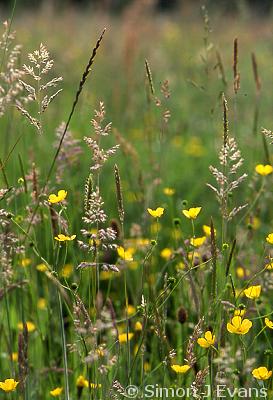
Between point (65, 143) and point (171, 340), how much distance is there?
0.65 meters

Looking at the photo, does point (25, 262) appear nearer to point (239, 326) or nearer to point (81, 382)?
point (81, 382)

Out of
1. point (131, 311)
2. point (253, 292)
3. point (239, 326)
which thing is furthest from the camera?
point (131, 311)

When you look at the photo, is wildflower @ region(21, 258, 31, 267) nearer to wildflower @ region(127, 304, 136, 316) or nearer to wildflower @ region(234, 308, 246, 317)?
wildflower @ region(127, 304, 136, 316)

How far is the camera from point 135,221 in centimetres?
299

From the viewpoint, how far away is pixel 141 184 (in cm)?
196

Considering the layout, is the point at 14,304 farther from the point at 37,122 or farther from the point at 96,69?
the point at 96,69

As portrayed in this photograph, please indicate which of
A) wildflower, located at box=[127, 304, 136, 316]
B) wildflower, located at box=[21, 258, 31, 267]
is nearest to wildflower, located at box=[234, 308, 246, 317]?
wildflower, located at box=[21, 258, 31, 267]

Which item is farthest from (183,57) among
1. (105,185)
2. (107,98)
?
(105,185)

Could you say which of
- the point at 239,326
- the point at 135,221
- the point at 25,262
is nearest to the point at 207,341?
the point at 239,326

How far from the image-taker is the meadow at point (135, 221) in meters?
1.27

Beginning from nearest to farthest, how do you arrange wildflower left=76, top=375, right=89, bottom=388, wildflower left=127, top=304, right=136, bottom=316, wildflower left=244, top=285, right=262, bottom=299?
wildflower left=244, top=285, right=262, bottom=299 < wildflower left=76, top=375, right=89, bottom=388 < wildflower left=127, top=304, right=136, bottom=316

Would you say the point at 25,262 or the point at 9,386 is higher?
the point at 25,262

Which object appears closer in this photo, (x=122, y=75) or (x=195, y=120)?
(x=195, y=120)

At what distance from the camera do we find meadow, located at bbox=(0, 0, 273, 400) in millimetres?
1273
